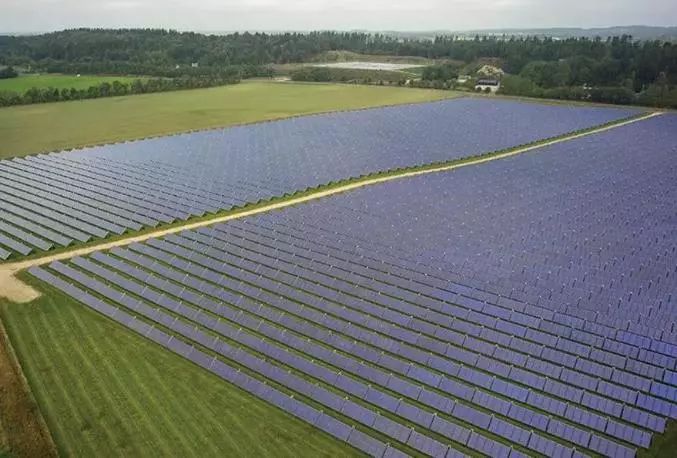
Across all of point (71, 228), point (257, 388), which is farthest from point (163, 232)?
point (257, 388)

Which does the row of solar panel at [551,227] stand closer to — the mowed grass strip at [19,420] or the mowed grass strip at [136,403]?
the mowed grass strip at [136,403]

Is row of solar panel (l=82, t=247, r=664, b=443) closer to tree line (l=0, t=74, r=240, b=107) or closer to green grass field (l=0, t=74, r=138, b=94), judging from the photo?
tree line (l=0, t=74, r=240, b=107)

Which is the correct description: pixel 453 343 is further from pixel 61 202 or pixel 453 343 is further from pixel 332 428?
pixel 61 202

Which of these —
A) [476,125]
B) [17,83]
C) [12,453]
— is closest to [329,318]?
[12,453]

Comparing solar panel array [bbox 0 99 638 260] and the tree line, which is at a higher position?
the tree line

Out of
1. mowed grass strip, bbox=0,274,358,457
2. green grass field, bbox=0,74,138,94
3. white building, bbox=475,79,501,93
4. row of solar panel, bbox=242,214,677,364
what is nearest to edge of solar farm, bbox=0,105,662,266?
row of solar panel, bbox=242,214,677,364

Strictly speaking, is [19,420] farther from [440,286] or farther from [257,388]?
[440,286]
